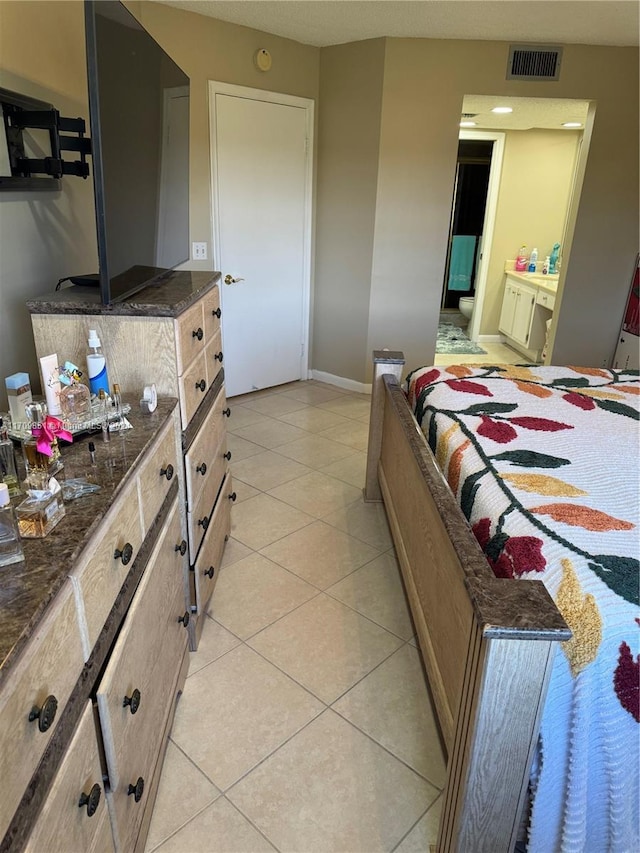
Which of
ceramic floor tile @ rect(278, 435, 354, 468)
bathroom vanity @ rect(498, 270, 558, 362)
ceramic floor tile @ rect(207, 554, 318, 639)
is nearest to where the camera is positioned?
ceramic floor tile @ rect(207, 554, 318, 639)

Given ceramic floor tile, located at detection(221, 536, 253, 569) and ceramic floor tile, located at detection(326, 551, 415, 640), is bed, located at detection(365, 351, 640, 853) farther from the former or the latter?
ceramic floor tile, located at detection(221, 536, 253, 569)

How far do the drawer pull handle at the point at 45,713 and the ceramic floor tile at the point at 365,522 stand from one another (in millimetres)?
1939

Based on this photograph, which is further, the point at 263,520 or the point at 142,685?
the point at 263,520

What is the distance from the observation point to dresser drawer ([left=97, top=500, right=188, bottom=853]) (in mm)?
1101

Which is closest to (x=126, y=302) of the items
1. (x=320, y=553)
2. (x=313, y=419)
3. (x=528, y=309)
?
(x=320, y=553)

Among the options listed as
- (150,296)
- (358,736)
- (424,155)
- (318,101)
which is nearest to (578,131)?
(424,155)

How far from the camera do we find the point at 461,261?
26.5 feet

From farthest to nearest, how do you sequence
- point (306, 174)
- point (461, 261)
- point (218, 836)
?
point (461, 261) → point (306, 174) → point (218, 836)

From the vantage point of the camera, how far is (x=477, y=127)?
18.7 feet

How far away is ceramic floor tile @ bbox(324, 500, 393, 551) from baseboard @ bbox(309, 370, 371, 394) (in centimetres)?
180

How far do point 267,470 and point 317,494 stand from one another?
1.33 ft

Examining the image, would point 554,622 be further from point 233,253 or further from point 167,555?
point 233,253

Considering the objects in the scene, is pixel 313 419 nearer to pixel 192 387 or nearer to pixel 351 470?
pixel 351 470

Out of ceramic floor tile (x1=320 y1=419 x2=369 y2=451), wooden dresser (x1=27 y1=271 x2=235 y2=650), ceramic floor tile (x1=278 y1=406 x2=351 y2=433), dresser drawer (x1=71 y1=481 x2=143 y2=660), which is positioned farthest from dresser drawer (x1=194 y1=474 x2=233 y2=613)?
ceramic floor tile (x1=278 y1=406 x2=351 y2=433)
